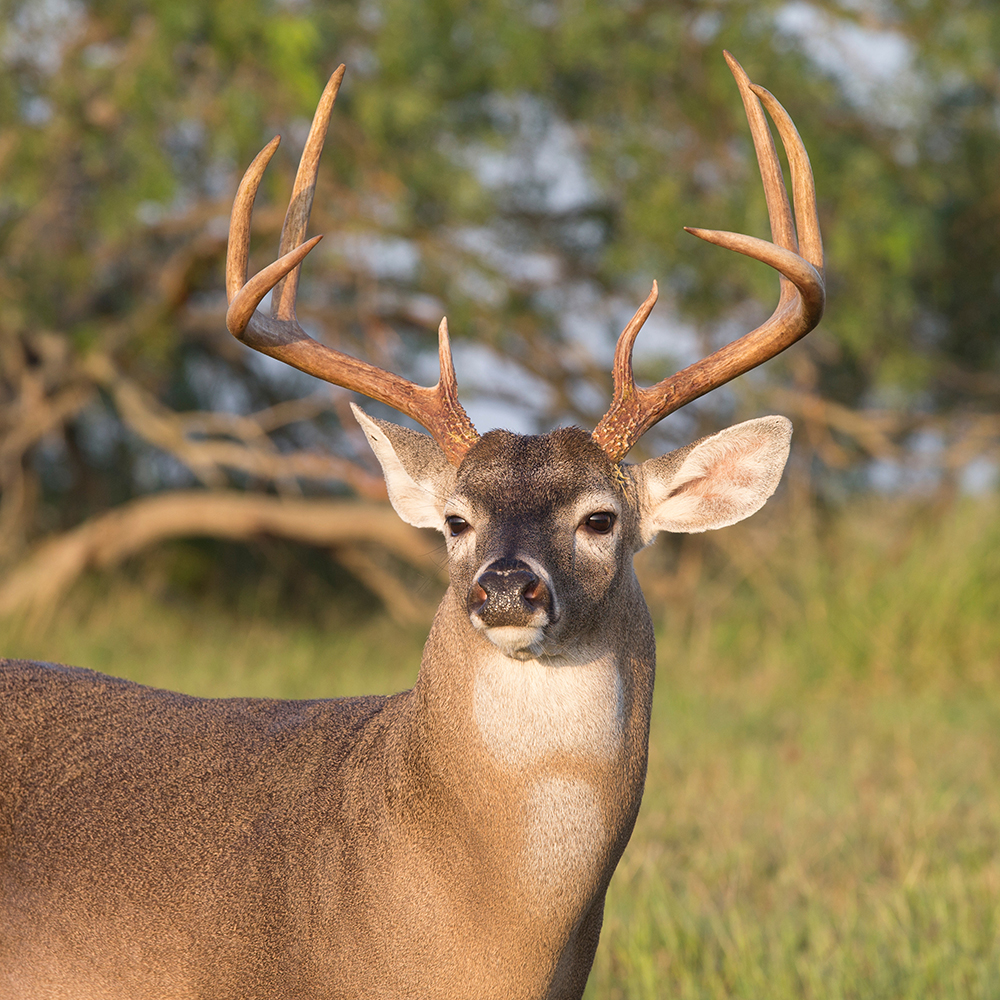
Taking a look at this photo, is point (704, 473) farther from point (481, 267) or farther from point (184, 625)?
point (184, 625)

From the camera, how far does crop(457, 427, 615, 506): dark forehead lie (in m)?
Answer: 2.97

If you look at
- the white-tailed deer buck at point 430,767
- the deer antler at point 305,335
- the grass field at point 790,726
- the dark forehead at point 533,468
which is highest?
the deer antler at point 305,335

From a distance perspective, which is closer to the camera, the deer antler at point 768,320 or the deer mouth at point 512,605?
the deer mouth at point 512,605

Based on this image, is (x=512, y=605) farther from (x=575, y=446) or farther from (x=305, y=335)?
(x=305, y=335)

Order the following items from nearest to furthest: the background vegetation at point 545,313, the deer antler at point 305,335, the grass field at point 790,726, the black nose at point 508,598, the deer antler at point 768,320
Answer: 1. the black nose at point 508,598
2. the deer antler at point 768,320
3. the deer antler at point 305,335
4. the grass field at point 790,726
5. the background vegetation at point 545,313

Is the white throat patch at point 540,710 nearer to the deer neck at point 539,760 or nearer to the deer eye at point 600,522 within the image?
the deer neck at point 539,760

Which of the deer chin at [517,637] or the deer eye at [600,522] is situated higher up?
the deer eye at [600,522]

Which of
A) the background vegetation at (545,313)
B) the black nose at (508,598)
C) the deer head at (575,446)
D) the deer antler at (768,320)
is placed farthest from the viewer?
the background vegetation at (545,313)

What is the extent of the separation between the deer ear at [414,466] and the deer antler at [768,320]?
0.38 meters

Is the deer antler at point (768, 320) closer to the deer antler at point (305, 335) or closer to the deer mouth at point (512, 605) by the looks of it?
the deer antler at point (305, 335)

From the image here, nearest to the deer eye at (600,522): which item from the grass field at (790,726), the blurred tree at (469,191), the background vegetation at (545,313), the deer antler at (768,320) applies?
the deer antler at (768,320)

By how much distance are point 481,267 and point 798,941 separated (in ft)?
21.9

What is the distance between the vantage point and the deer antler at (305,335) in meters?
3.17

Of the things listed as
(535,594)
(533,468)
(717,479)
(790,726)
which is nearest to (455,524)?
(533,468)
